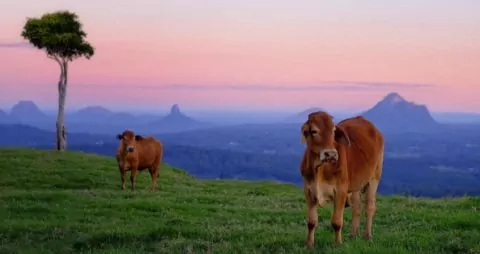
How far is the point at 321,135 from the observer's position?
13.0 meters

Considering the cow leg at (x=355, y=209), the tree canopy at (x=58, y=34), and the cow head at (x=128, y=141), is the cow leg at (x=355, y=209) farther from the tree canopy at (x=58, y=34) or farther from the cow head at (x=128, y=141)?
the tree canopy at (x=58, y=34)

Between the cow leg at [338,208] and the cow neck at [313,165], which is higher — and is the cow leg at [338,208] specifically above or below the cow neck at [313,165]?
below

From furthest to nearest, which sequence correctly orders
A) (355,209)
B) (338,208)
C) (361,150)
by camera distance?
(355,209) < (361,150) < (338,208)

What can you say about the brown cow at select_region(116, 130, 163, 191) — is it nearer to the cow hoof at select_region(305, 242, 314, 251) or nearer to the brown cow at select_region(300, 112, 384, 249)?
the brown cow at select_region(300, 112, 384, 249)

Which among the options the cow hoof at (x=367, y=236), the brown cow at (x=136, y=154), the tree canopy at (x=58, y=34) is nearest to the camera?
the cow hoof at (x=367, y=236)

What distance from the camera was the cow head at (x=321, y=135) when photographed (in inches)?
504

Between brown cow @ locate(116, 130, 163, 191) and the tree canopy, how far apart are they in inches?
890

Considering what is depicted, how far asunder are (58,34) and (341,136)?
48.9 metres

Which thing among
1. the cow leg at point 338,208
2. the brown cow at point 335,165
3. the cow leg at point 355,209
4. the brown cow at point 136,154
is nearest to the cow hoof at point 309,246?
the brown cow at point 335,165

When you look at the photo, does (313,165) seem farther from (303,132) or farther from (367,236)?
(367,236)

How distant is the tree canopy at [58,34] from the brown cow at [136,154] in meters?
22.6

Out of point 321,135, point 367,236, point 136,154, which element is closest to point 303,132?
point 321,135

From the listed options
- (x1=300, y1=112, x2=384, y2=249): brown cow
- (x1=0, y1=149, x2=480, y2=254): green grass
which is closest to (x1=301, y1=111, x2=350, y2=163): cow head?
(x1=300, y1=112, x2=384, y2=249): brown cow

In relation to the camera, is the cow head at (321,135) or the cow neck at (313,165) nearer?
the cow head at (321,135)
